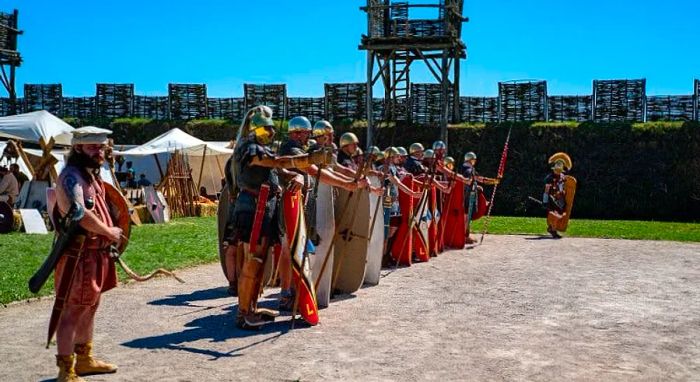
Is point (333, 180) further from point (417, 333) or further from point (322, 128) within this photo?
point (417, 333)

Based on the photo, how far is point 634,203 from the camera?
944 inches

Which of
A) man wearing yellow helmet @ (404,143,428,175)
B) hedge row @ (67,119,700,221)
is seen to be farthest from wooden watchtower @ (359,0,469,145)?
man wearing yellow helmet @ (404,143,428,175)

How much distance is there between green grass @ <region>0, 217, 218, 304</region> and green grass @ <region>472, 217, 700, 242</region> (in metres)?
6.97

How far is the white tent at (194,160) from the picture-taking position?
75.2 ft

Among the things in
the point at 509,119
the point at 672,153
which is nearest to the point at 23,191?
the point at 509,119

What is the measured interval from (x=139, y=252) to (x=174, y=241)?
2003mm

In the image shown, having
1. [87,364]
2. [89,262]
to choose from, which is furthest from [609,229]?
[89,262]

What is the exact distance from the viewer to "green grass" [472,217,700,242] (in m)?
16.5

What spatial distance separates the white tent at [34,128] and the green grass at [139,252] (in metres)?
2.99

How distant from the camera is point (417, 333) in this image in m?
6.45

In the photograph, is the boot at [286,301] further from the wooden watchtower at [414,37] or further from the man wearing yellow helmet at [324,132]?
the wooden watchtower at [414,37]

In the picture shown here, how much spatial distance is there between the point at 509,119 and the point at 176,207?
1200 centimetres

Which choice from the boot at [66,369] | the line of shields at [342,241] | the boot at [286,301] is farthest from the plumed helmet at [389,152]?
the boot at [66,369]

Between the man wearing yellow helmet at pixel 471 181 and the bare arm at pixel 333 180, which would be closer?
the bare arm at pixel 333 180
